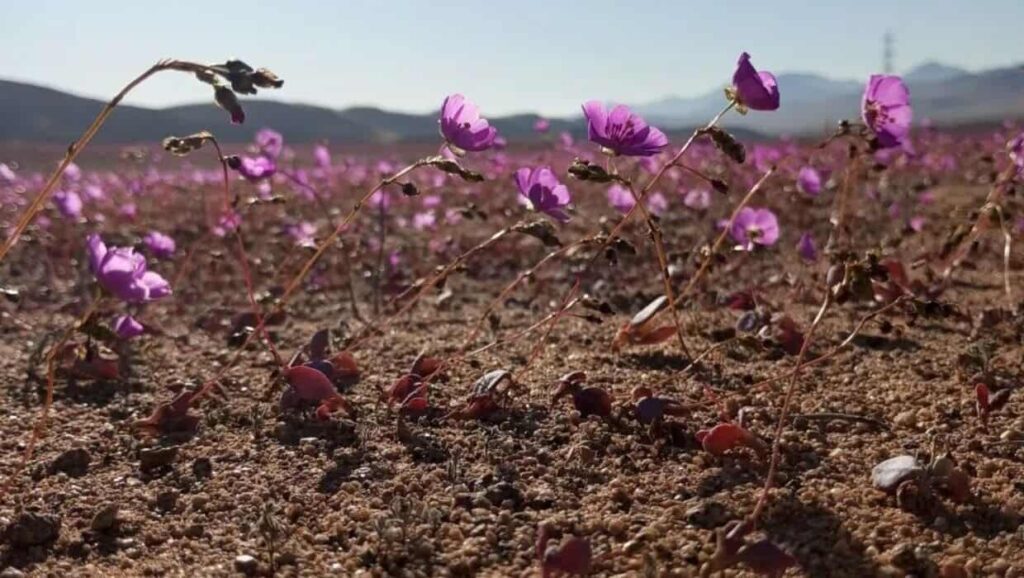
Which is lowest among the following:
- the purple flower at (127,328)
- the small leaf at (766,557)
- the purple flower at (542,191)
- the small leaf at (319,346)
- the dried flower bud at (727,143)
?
the small leaf at (766,557)

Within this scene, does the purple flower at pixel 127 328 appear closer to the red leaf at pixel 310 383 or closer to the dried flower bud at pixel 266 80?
the red leaf at pixel 310 383

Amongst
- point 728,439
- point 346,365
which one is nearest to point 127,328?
point 346,365

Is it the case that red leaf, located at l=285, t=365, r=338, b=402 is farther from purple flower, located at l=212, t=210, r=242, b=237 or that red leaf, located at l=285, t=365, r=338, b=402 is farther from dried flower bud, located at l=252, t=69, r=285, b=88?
dried flower bud, located at l=252, t=69, r=285, b=88

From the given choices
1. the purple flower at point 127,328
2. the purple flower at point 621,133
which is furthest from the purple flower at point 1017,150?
the purple flower at point 127,328

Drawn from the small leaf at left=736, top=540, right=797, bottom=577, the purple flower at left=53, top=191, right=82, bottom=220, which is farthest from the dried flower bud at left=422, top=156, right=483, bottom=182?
the purple flower at left=53, top=191, right=82, bottom=220

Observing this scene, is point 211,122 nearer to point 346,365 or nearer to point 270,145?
point 270,145

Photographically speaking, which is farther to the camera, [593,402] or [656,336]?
[656,336]
